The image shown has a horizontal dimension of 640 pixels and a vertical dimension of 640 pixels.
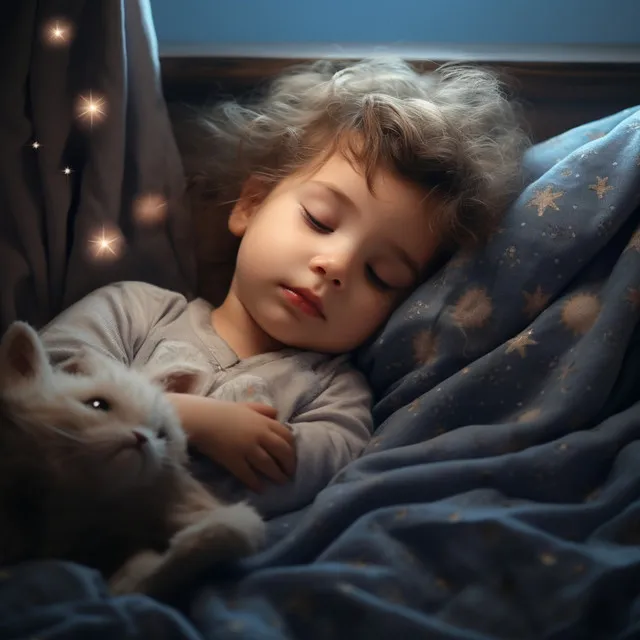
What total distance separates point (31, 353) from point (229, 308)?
30 cm

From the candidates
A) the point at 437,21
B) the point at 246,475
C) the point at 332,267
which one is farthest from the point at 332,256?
the point at 437,21

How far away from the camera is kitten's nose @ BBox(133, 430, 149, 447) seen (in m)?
0.56

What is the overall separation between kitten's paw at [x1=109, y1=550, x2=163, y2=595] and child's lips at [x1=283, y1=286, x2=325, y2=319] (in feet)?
0.99

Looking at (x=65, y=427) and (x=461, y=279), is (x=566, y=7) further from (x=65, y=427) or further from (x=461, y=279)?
(x=65, y=427)

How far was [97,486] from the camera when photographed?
53 centimetres

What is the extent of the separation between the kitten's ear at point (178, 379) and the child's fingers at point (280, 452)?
7 cm

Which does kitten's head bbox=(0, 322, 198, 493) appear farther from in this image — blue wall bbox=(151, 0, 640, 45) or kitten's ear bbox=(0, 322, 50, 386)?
blue wall bbox=(151, 0, 640, 45)

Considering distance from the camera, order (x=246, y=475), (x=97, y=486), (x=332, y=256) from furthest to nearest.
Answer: (x=332, y=256) → (x=246, y=475) → (x=97, y=486)

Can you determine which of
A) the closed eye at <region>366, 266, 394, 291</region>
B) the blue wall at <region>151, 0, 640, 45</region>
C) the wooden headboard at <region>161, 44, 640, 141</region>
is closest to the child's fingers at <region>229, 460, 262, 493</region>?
the closed eye at <region>366, 266, 394, 291</region>

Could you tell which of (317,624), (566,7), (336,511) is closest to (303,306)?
(336,511)

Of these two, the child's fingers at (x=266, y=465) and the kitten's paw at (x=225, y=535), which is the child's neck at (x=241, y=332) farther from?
the kitten's paw at (x=225, y=535)

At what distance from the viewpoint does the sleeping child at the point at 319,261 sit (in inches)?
28.2

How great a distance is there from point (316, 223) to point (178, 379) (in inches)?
8.5

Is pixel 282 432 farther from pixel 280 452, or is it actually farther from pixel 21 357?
pixel 21 357
